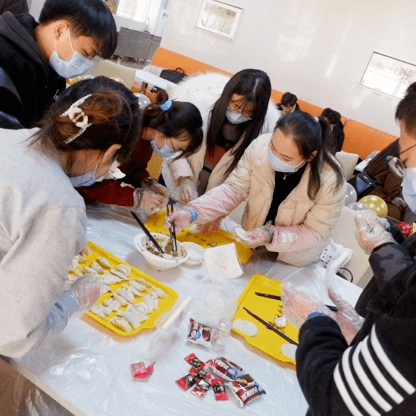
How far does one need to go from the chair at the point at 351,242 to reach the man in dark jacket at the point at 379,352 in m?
1.25

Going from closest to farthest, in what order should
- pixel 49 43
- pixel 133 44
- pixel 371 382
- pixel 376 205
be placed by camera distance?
pixel 371 382 < pixel 49 43 < pixel 376 205 < pixel 133 44

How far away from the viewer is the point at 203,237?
1.94 meters

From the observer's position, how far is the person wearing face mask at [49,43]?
1463mm

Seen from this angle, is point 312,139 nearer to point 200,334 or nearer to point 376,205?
point 200,334

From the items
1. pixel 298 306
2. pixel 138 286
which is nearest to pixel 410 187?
pixel 298 306

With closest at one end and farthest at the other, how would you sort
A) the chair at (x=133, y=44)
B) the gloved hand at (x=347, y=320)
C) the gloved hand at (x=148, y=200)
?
the gloved hand at (x=347, y=320), the gloved hand at (x=148, y=200), the chair at (x=133, y=44)

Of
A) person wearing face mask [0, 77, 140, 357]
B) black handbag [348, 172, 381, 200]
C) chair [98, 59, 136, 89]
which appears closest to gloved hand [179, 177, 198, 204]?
person wearing face mask [0, 77, 140, 357]

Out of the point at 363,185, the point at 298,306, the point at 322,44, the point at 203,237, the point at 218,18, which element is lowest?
the point at 363,185

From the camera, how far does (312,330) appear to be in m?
0.93

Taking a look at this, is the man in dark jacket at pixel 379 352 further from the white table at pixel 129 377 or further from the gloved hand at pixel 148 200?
the gloved hand at pixel 148 200

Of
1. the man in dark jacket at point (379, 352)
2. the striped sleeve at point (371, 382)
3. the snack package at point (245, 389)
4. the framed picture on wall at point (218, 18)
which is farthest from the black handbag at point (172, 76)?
the striped sleeve at point (371, 382)

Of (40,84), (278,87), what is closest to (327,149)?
(40,84)

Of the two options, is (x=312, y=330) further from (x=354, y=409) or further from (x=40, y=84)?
(x=40, y=84)

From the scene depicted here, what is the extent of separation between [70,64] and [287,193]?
1.09 meters
